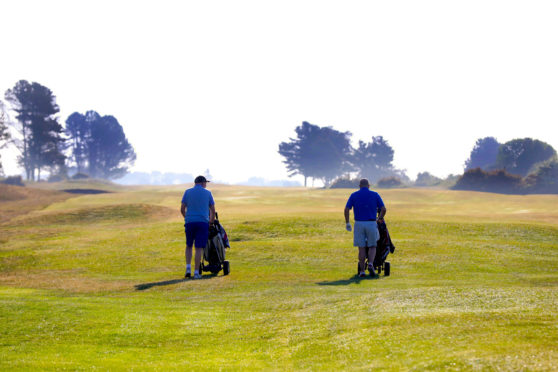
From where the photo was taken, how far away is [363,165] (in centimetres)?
18288

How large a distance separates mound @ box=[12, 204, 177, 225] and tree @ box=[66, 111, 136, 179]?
137m

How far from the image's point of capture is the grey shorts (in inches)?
650

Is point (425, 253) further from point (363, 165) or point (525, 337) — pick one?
point (363, 165)

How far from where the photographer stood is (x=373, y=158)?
600ft

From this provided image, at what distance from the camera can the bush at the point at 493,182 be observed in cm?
10062

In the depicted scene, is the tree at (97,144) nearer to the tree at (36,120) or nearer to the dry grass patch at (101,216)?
the tree at (36,120)

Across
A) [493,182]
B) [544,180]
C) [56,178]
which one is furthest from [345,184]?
[56,178]

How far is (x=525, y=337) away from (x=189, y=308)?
6.93 m

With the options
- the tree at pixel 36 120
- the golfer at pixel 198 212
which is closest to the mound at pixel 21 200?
the golfer at pixel 198 212

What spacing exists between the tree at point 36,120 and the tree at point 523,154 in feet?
333

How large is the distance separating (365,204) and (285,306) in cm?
578

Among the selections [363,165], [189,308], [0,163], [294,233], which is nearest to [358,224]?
[189,308]

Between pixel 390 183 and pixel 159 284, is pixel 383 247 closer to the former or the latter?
pixel 159 284

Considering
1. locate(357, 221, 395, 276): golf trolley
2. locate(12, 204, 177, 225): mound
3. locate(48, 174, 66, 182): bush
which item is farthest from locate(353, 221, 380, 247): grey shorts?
locate(48, 174, 66, 182): bush
